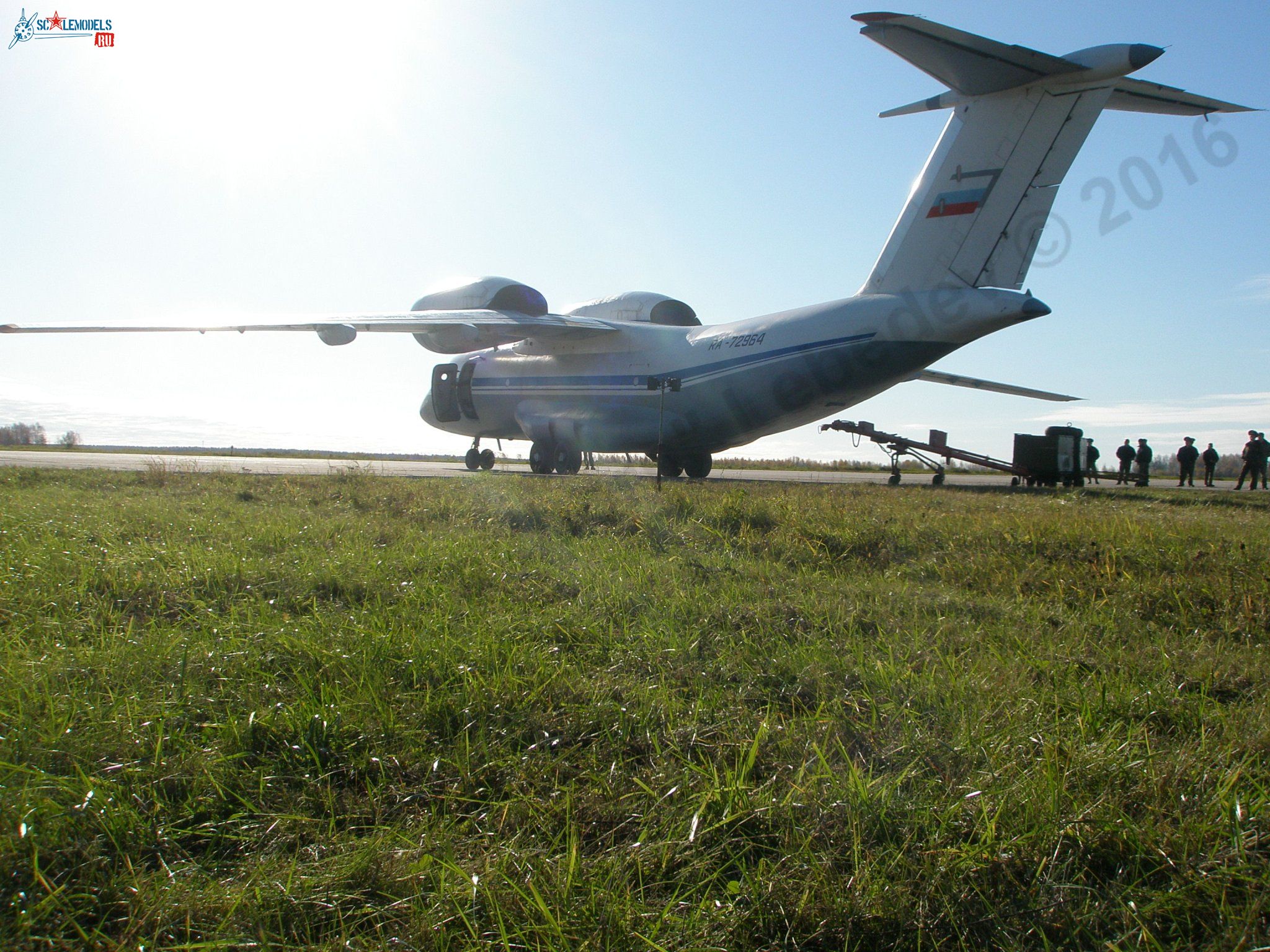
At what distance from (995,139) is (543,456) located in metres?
10.2

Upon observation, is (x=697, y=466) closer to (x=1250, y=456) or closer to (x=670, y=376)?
(x=670, y=376)

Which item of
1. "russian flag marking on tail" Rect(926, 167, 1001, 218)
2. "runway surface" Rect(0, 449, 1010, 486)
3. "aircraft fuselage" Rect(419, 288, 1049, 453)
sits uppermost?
"russian flag marking on tail" Rect(926, 167, 1001, 218)

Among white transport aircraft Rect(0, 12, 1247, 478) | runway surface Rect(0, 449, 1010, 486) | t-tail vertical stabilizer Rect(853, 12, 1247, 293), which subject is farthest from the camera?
runway surface Rect(0, 449, 1010, 486)

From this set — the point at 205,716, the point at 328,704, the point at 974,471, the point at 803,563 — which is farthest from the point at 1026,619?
the point at 974,471

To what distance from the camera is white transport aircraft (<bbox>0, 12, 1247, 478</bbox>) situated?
964cm

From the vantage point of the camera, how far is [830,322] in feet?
38.8

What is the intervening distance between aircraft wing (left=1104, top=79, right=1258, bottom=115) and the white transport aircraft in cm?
2

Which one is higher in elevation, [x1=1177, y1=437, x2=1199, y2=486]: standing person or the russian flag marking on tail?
the russian flag marking on tail

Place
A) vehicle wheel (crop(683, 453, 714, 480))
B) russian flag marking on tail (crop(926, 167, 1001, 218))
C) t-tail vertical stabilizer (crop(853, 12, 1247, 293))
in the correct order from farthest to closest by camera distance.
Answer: vehicle wheel (crop(683, 453, 714, 480)) < russian flag marking on tail (crop(926, 167, 1001, 218)) < t-tail vertical stabilizer (crop(853, 12, 1247, 293))

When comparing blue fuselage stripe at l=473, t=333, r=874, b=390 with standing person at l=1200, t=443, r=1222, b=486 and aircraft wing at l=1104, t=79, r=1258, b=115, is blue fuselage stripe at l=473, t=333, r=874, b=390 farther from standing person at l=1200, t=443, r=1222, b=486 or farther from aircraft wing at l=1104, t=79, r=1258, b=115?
standing person at l=1200, t=443, r=1222, b=486

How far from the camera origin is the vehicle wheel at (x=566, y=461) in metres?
16.4

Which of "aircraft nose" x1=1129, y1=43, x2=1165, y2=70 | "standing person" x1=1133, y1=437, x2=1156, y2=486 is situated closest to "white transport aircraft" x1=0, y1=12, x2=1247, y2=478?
"aircraft nose" x1=1129, y1=43, x2=1165, y2=70

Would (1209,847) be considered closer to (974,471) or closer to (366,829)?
(366,829)

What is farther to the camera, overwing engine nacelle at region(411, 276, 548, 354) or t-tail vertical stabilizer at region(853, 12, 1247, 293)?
overwing engine nacelle at region(411, 276, 548, 354)
